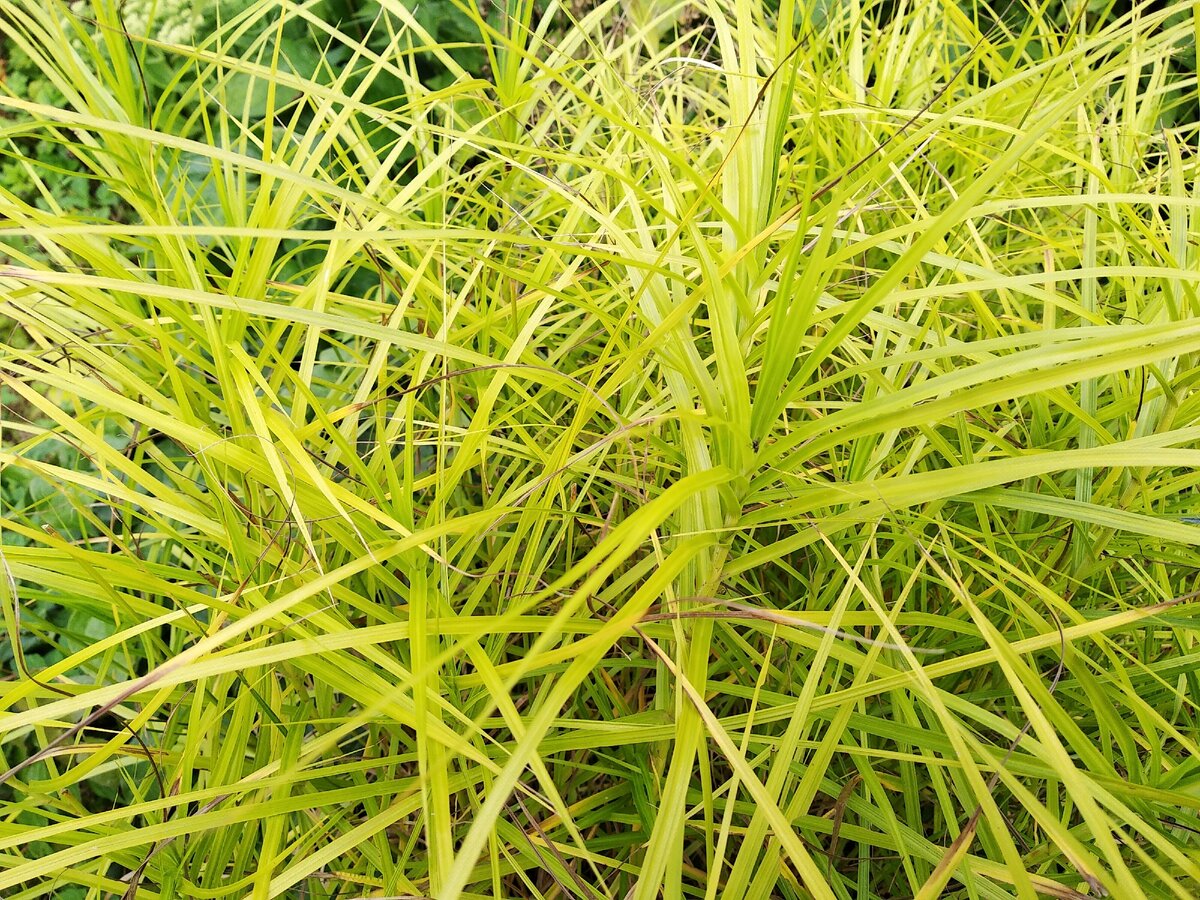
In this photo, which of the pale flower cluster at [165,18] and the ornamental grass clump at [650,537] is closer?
the ornamental grass clump at [650,537]

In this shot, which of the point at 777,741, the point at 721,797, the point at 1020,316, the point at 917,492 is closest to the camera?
the point at 917,492

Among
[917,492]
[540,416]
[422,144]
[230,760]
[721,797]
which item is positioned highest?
[422,144]

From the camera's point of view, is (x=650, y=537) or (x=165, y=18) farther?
(x=165, y=18)

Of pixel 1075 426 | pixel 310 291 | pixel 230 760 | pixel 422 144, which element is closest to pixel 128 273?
pixel 310 291

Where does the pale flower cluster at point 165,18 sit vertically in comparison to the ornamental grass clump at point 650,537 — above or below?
above

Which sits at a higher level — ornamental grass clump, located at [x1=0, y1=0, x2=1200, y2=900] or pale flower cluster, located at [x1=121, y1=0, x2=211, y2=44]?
pale flower cluster, located at [x1=121, y1=0, x2=211, y2=44]

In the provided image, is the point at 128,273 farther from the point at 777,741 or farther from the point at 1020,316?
the point at 1020,316

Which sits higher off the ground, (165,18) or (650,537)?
(165,18)

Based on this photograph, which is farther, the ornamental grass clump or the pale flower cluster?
the pale flower cluster
